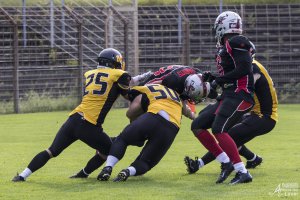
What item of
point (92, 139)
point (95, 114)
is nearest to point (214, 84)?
point (95, 114)

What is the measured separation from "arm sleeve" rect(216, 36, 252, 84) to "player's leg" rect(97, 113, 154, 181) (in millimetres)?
1132

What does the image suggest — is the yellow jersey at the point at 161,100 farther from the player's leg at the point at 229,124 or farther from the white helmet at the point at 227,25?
the white helmet at the point at 227,25

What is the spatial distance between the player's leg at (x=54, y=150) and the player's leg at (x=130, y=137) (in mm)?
590

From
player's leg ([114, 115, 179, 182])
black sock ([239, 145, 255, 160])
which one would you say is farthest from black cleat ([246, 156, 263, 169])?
player's leg ([114, 115, 179, 182])

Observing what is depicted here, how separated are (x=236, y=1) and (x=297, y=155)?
20.5 m

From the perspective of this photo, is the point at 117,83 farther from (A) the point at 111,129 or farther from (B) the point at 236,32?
(A) the point at 111,129

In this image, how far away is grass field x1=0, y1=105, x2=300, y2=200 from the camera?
9.48m

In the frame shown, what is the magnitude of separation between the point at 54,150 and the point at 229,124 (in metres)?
2.15

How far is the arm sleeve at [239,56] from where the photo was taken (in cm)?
1049

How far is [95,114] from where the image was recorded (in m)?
11.0

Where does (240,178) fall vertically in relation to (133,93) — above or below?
below

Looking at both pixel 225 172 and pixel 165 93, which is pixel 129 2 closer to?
pixel 165 93

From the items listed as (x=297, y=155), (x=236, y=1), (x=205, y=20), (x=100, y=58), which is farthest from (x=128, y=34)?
(x=100, y=58)

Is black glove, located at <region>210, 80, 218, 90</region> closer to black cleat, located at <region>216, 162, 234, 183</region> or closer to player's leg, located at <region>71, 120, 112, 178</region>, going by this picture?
black cleat, located at <region>216, 162, 234, 183</region>
